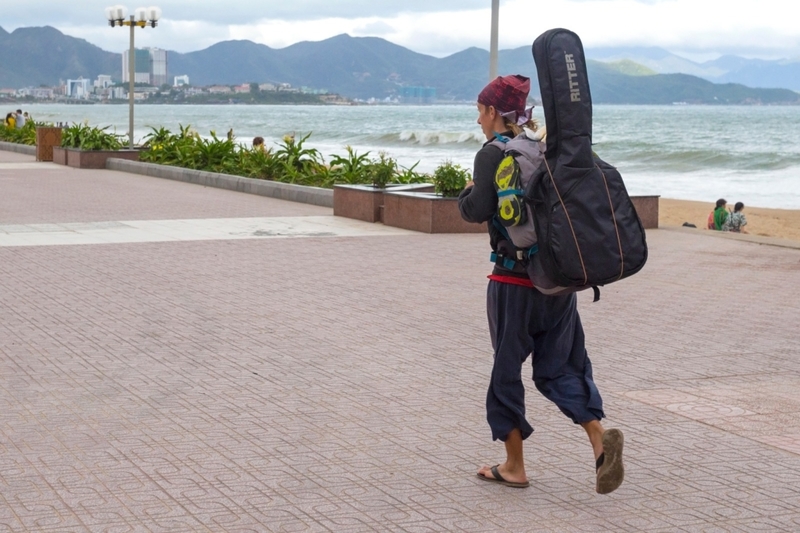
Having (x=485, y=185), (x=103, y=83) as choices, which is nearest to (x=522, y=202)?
(x=485, y=185)

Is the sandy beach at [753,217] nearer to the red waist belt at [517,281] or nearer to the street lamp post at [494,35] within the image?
the street lamp post at [494,35]

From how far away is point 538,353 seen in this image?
178 inches

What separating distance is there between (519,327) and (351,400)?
1.73m

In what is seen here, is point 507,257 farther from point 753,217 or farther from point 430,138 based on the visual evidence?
point 430,138

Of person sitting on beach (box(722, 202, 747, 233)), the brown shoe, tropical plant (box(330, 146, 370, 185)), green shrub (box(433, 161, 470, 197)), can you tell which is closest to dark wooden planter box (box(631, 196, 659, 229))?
green shrub (box(433, 161, 470, 197))

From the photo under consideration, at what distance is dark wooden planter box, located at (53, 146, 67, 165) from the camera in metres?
27.2

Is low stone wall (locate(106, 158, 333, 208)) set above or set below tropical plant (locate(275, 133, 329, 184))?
below

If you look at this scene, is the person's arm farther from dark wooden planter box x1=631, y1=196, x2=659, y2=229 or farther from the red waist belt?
dark wooden planter box x1=631, y1=196, x2=659, y2=229

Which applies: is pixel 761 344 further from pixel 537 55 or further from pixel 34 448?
pixel 34 448

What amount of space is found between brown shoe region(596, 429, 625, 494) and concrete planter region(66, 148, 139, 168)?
899 inches

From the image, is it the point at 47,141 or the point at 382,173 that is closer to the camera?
the point at 382,173

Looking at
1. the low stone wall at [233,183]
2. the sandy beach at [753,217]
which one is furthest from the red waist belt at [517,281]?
the sandy beach at [753,217]

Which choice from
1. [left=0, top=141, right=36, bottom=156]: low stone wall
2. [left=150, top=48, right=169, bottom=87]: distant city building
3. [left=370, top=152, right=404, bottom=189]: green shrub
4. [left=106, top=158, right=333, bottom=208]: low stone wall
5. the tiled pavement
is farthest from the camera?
[left=150, top=48, right=169, bottom=87]: distant city building

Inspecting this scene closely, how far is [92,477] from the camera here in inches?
183
